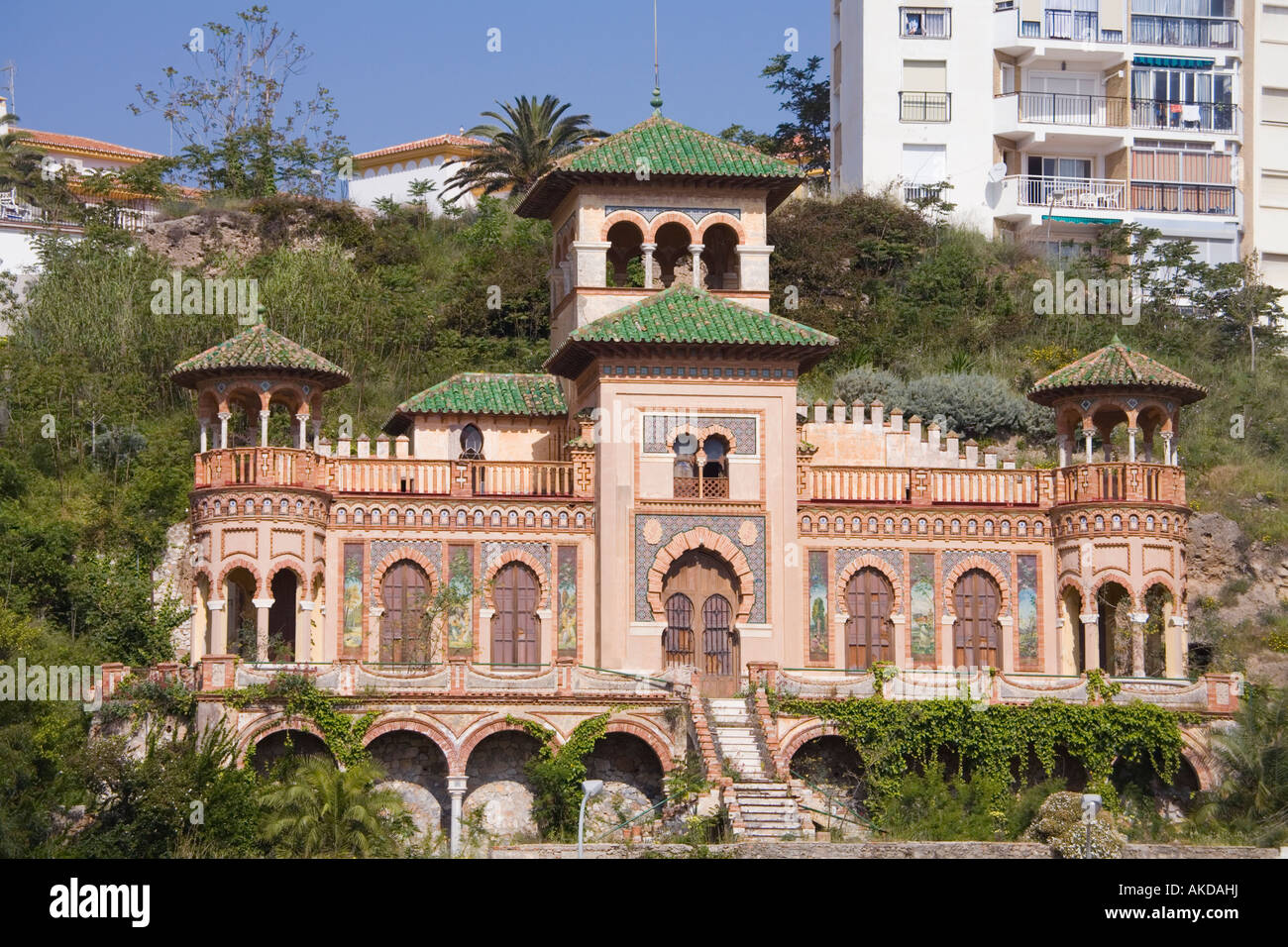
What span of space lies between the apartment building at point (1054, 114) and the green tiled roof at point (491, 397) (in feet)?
85.0

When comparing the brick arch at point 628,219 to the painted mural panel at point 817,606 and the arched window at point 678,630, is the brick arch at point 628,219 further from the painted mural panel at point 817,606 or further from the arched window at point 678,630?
the arched window at point 678,630

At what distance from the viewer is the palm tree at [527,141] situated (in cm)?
7619

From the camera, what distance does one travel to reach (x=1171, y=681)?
4319 centimetres

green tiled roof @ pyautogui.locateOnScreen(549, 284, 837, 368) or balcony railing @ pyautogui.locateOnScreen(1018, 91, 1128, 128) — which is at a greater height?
balcony railing @ pyautogui.locateOnScreen(1018, 91, 1128, 128)

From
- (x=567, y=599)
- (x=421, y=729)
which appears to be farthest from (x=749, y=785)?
(x=567, y=599)

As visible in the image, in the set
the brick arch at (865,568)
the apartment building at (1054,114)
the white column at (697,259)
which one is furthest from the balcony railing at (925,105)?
the brick arch at (865,568)

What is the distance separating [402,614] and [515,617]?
2280 mm

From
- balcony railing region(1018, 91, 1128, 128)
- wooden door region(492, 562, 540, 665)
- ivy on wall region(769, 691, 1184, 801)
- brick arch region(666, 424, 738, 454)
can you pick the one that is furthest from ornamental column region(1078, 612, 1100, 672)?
balcony railing region(1018, 91, 1128, 128)

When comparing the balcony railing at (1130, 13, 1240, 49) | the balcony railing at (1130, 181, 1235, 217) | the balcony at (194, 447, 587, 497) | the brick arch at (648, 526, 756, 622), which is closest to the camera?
the balcony at (194, 447, 587, 497)

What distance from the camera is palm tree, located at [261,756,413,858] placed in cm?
3766

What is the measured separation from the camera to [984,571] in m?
47.4

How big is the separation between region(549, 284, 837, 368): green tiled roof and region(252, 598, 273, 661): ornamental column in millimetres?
8054

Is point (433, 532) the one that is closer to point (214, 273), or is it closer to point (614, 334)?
point (614, 334)

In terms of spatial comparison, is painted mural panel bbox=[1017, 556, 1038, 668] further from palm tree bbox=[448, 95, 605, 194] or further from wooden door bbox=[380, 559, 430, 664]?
palm tree bbox=[448, 95, 605, 194]
